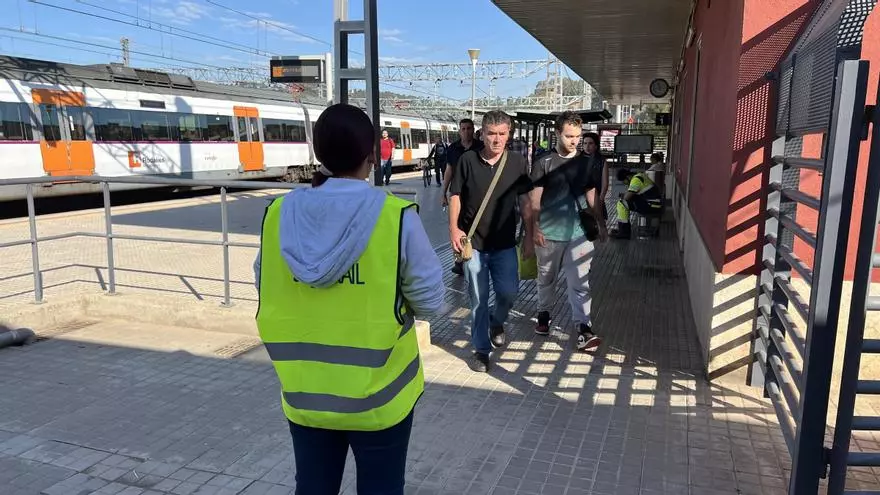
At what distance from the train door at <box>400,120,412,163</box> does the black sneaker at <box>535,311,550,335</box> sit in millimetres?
26719

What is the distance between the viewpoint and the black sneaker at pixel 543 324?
5.30 meters

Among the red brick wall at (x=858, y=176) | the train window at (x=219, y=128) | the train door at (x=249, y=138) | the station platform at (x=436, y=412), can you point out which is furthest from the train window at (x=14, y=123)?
the red brick wall at (x=858, y=176)

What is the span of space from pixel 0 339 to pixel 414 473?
11.9ft

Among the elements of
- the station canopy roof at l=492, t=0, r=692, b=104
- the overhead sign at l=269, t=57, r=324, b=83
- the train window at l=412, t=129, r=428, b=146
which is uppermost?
the station canopy roof at l=492, t=0, r=692, b=104

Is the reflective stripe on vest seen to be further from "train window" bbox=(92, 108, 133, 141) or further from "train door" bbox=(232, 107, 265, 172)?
"train door" bbox=(232, 107, 265, 172)

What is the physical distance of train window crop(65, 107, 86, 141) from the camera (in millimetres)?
14938

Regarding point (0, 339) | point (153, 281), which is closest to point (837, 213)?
point (0, 339)

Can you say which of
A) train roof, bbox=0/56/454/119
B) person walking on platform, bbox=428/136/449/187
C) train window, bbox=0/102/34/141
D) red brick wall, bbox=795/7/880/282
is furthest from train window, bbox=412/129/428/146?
red brick wall, bbox=795/7/880/282

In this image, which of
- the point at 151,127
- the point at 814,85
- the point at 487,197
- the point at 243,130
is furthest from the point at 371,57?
the point at 243,130

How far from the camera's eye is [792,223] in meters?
3.16

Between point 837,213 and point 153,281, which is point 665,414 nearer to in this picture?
point 837,213

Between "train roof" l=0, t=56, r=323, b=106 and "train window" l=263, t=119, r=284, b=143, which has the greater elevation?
"train roof" l=0, t=56, r=323, b=106

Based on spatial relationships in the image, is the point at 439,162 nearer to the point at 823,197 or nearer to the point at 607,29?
the point at 607,29

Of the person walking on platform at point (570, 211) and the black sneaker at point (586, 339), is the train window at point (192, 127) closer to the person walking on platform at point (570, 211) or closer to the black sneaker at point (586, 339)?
the person walking on platform at point (570, 211)
